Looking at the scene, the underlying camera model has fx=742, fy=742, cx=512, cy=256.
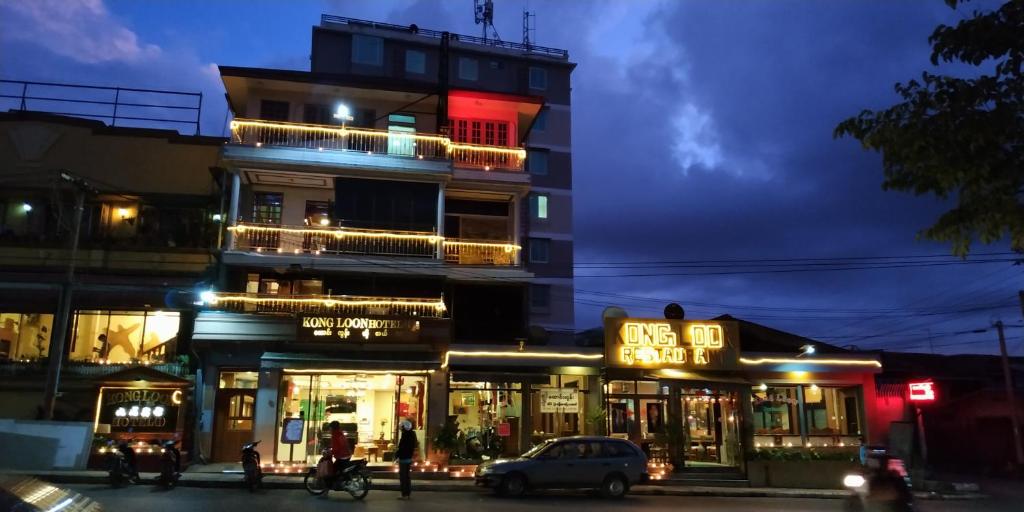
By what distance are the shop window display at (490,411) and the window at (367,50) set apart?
22187 millimetres

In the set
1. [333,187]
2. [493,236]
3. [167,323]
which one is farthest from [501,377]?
[167,323]

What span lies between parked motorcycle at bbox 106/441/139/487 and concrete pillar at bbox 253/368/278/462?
487cm

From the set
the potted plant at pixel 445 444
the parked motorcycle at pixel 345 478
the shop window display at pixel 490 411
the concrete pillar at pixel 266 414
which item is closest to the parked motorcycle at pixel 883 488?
the parked motorcycle at pixel 345 478

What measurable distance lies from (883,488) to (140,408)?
20.3m

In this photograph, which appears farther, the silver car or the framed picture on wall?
the framed picture on wall

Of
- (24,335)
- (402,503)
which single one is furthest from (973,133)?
(24,335)

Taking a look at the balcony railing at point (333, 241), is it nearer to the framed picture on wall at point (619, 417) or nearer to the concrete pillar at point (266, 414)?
the concrete pillar at point (266, 414)

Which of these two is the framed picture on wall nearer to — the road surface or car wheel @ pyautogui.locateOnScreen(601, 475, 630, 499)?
the road surface

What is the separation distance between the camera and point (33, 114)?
26.3 m

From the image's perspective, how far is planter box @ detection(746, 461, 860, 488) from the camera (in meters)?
21.8

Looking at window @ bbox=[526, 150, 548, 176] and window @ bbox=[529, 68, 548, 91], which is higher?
window @ bbox=[529, 68, 548, 91]

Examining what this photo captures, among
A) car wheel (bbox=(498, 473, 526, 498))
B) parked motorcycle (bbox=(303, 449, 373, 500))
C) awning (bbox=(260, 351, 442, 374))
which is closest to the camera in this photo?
parked motorcycle (bbox=(303, 449, 373, 500))

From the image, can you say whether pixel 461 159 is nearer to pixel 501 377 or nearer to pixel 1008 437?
pixel 501 377

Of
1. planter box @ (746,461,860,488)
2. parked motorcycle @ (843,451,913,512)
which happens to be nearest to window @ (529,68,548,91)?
planter box @ (746,461,860,488)
